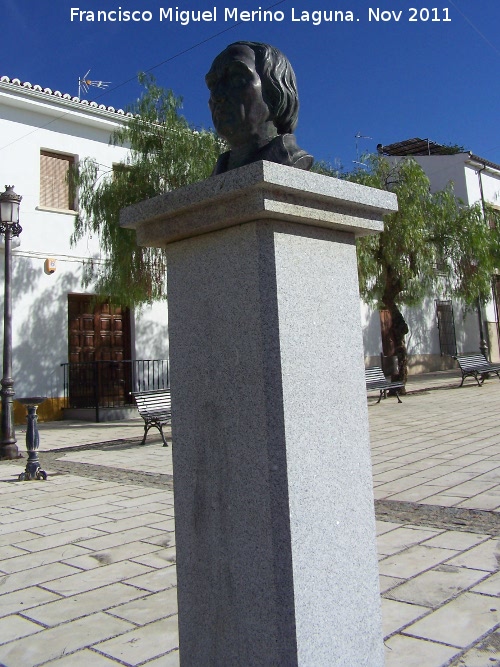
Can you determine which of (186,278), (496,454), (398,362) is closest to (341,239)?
(186,278)

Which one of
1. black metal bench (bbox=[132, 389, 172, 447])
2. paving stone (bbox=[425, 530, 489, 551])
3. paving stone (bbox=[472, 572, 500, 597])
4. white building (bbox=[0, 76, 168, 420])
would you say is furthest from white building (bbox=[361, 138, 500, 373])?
paving stone (bbox=[472, 572, 500, 597])

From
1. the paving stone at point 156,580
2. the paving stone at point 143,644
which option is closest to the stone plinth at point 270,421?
the paving stone at point 143,644

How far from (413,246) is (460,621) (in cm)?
1220

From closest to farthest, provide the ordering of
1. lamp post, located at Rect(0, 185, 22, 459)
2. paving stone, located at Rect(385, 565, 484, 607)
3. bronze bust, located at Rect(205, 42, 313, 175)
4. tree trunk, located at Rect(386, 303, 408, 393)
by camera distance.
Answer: bronze bust, located at Rect(205, 42, 313, 175)
paving stone, located at Rect(385, 565, 484, 607)
lamp post, located at Rect(0, 185, 22, 459)
tree trunk, located at Rect(386, 303, 408, 393)

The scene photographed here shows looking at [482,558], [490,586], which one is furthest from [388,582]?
[482,558]

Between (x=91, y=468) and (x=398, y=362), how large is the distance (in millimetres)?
9740

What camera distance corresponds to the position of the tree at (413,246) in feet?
46.3

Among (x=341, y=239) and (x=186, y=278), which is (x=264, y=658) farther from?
(x=341, y=239)

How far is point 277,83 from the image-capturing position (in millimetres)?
2363

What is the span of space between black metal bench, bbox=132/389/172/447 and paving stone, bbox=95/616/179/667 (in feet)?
21.6

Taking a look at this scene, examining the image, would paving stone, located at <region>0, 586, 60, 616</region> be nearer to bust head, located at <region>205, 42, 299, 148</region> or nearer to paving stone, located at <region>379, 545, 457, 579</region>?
paving stone, located at <region>379, 545, 457, 579</region>

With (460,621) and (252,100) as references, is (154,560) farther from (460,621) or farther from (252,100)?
(252,100)

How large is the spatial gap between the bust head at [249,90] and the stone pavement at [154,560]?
2130 mm

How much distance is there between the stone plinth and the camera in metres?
1.96
